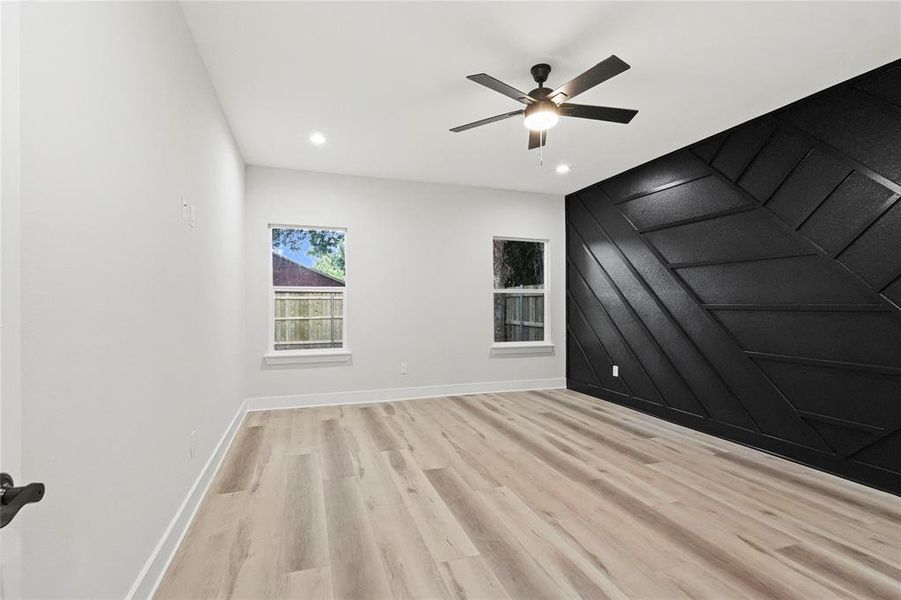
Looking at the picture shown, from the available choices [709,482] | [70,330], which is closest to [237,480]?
[70,330]

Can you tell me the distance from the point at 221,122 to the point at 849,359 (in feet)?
15.5

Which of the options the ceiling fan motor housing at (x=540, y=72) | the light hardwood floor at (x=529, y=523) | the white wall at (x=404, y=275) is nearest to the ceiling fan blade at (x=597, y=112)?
the ceiling fan motor housing at (x=540, y=72)

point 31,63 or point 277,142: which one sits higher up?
point 277,142

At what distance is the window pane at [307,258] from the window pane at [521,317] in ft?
7.16

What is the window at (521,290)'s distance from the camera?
5.64 m

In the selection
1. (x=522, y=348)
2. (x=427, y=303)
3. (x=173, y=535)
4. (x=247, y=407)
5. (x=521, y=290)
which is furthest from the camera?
(x=521, y=290)

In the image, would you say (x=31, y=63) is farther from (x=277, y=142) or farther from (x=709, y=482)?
(x=709, y=482)

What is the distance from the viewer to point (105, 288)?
1.29m

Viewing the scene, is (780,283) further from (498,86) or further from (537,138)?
(498,86)

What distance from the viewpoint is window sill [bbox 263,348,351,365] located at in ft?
15.0

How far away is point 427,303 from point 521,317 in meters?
1.43

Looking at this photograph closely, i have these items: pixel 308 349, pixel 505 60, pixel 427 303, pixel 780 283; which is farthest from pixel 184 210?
pixel 780 283

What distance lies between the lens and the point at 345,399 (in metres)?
4.81

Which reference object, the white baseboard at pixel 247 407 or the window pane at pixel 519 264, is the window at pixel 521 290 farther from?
the white baseboard at pixel 247 407
